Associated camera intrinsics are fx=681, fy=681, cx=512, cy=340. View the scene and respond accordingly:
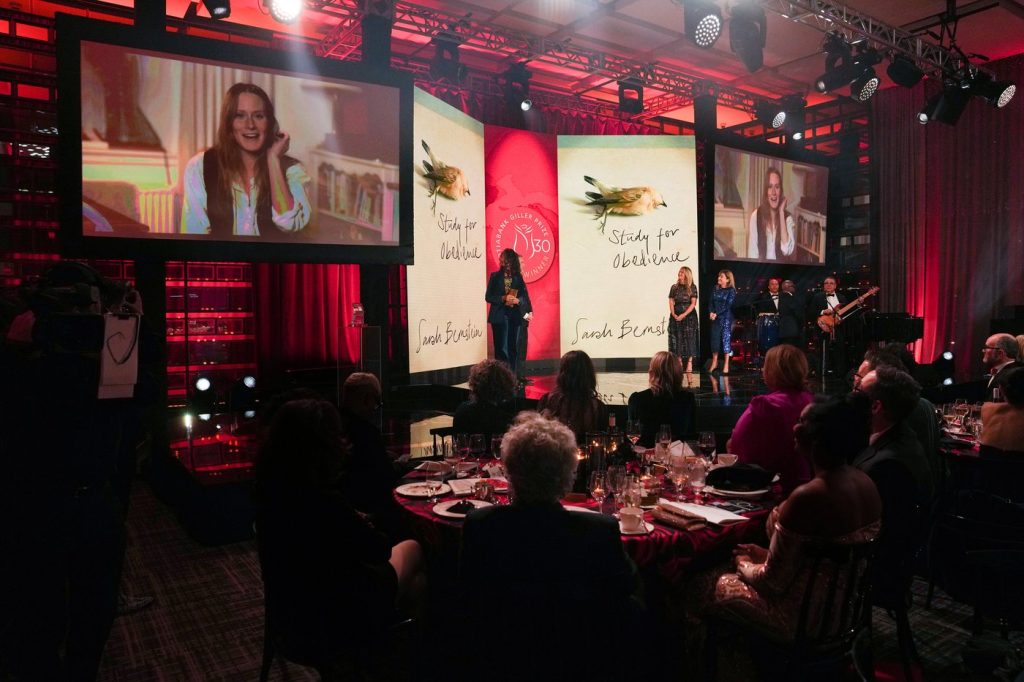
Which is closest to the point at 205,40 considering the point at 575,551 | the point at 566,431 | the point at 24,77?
the point at 24,77

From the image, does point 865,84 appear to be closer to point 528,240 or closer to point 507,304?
point 528,240

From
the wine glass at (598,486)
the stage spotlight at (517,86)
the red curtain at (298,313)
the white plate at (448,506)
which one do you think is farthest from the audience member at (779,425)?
the stage spotlight at (517,86)

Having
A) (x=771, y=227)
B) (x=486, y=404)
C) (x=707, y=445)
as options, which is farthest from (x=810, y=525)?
(x=771, y=227)

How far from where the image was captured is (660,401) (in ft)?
13.6

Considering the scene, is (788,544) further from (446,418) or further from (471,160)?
(471,160)

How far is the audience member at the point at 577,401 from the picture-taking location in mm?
3389

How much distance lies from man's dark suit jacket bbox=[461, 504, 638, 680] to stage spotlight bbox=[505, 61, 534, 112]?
8.75 metres

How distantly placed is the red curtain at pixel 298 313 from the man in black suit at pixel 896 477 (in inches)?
269

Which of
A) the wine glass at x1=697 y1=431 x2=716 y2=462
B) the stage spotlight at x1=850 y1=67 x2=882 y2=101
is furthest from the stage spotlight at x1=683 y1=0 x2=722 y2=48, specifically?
the wine glass at x1=697 y1=431 x2=716 y2=462

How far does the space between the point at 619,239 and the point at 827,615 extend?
27.6 ft

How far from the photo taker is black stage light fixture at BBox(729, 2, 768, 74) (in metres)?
7.30

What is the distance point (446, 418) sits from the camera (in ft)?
22.7

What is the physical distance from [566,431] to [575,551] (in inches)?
16.0

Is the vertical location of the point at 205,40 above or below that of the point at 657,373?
above
